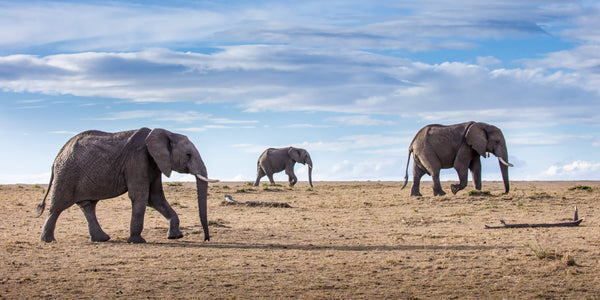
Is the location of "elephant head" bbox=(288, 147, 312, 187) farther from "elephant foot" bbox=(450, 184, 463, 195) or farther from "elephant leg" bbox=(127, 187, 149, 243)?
"elephant leg" bbox=(127, 187, 149, 243)

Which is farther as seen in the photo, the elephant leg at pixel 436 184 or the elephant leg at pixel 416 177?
the elephant leg at pixel 416 177

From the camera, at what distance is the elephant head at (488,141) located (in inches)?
1138

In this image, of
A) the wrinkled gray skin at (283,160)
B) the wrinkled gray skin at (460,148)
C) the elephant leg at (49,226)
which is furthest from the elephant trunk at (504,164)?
the wrinkled gray skin at (283,160)

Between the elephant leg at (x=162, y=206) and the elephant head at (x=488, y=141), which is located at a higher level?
the elephant head at (x=488, y=141)

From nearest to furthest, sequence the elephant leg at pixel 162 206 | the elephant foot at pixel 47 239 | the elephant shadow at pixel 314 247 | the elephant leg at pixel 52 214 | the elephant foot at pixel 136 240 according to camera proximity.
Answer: the elephant shadow at pixel 314 247 → the elephant foot at pixel 136 240 → the elephant leg at pixel 52 214 → the elephant foot at pixel 47 239 → the elephant leg at pixel 162 206

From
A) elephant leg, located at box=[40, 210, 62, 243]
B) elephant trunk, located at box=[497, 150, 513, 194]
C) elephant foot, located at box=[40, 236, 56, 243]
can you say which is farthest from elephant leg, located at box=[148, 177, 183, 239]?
elephant trunk, located at box=[497, 150, 513, 194]

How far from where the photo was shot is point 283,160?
165 feet

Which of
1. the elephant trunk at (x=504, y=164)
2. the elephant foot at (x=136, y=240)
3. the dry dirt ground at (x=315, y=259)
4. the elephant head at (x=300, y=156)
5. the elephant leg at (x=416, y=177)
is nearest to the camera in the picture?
the dry dirt ground at (x=315, y=259)

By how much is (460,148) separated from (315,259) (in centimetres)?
1722

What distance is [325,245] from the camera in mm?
15992

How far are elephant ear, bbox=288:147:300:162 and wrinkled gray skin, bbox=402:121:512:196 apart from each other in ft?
64.8

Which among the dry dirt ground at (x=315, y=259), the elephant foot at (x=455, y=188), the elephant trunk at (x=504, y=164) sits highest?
the elephant trunk at (x=504, y=164)

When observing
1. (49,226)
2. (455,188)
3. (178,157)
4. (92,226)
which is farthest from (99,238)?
(455,188)

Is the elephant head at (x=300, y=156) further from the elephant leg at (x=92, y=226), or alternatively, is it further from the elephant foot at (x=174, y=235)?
the elephant leg at (x=92, y=226)
